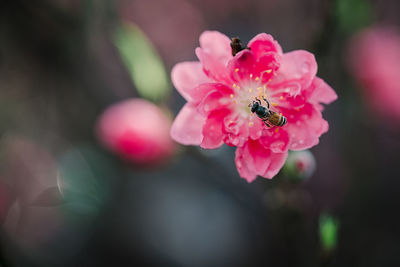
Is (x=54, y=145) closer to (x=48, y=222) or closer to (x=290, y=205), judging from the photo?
(x=48, y=222)

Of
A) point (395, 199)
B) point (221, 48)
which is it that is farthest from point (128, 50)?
point (395, 199)

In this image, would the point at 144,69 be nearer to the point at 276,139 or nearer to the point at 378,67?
the point at 276,139

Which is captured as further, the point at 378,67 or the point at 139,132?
the point at 378,67

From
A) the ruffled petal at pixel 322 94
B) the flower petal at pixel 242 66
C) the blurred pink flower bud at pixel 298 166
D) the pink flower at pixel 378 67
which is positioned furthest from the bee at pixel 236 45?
the pink flower at pixel 378 67

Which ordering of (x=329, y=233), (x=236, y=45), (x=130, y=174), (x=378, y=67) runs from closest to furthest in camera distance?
→ (x=236, y=45) < (x=329, y=233) < (x=378, y=67) < (x=130, y=174)

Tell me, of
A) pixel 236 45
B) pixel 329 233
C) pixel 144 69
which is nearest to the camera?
pixel 236 45

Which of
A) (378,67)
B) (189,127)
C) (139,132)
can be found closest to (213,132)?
(189,127)
